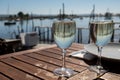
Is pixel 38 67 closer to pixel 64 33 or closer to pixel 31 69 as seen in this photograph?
pixel 31 69

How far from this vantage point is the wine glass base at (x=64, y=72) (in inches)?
31.6

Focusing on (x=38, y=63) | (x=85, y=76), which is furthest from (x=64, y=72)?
(x=38, y=63)

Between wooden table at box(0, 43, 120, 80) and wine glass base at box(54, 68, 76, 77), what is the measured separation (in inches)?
0.9

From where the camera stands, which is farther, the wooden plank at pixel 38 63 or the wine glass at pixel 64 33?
the wooden plank at pixel 38 63

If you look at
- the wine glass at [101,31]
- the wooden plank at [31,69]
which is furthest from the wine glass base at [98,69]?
the wooden plank at [31,69]

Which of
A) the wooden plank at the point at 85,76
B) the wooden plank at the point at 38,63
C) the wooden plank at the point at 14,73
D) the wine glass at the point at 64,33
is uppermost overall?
the wine glass at the point at 64,33

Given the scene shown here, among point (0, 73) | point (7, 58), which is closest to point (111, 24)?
point (0, 73)

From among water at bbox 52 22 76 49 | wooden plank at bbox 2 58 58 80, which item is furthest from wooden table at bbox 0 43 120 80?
water at bbox 52 22 76 49

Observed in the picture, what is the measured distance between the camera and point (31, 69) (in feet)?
2.87

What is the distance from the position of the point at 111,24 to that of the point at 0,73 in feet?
1.98

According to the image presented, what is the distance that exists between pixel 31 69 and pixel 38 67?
46 mm

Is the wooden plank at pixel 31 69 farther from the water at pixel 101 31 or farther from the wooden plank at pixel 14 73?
the water at pixel 101 31

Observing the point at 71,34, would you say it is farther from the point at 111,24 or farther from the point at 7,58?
the point at 7,58

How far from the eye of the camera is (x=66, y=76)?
79 centimetres
